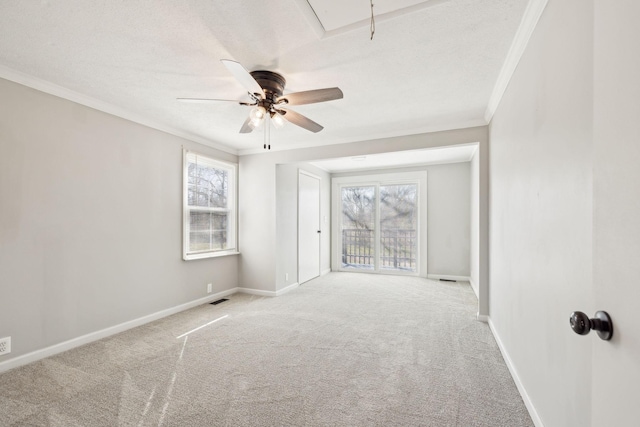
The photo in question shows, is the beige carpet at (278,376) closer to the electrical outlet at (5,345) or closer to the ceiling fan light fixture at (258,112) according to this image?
the electrical outlet at (5,345)

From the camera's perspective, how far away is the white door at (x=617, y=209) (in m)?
0.60

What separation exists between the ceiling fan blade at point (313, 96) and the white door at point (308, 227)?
10.00 feet

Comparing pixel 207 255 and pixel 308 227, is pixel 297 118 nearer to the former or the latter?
pixel 207 255

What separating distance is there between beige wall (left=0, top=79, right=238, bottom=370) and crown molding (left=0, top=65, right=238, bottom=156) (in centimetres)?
5

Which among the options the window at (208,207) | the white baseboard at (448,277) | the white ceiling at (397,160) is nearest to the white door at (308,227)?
the white ceiling at (397,160)

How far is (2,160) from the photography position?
227cm

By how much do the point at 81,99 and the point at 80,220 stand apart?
3.84 feet

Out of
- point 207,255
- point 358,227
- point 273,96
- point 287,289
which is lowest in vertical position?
point 287,289

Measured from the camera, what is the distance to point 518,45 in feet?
6.23

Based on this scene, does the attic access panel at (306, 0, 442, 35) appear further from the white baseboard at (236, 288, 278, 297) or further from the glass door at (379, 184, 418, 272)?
the glass door at (379, 184, 418, 272)

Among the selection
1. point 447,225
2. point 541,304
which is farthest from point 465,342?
point 447,225

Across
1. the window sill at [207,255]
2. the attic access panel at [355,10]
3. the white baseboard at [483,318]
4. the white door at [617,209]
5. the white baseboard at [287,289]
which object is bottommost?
the white baseboard at [287,289]

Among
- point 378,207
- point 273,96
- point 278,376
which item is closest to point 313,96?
point 273,96

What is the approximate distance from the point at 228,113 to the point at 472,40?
7.83ft
